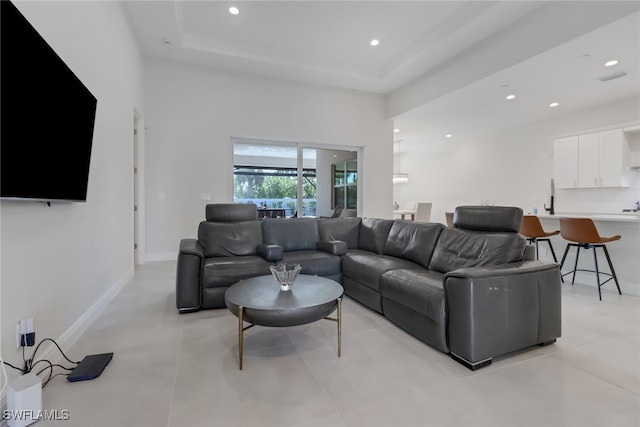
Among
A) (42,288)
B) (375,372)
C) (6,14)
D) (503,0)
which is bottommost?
(375,372)

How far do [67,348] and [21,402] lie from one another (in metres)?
0.90

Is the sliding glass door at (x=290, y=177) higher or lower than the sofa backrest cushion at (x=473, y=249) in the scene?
higher

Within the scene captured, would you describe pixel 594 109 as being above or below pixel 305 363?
above

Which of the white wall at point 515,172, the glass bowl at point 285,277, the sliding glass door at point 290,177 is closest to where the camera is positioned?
the glass bowl at point 285,277

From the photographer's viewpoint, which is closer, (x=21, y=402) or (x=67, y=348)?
(x=21, y=402)

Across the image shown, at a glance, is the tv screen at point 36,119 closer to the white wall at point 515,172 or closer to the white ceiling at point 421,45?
the white ceiling at point 421,45

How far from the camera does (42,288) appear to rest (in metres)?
1.89

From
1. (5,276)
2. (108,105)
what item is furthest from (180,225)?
(5,276)

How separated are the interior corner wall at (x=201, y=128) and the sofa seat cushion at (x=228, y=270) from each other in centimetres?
254

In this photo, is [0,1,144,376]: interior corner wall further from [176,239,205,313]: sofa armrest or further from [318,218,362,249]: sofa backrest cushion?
[318,218,362,249]: sofa backrest cushion

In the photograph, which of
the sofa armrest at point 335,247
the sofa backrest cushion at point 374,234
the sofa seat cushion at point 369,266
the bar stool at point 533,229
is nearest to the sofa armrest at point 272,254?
the sofa armrest at point 335,247

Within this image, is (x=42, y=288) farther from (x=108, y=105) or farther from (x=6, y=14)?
(x=108, y=105)

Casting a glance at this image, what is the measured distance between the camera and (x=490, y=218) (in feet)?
8.81

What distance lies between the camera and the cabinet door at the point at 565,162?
5758 millimetres
